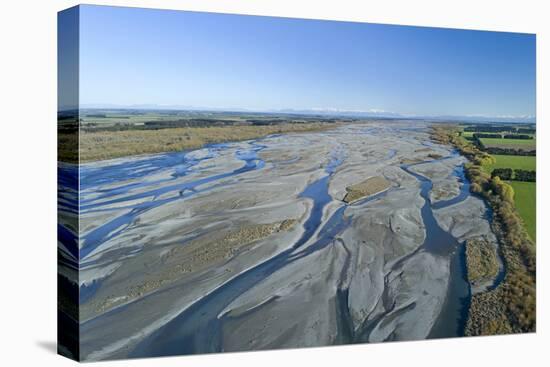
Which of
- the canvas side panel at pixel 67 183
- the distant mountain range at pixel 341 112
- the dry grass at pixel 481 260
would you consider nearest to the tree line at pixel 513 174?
the distant mountain range at pixel 341 112

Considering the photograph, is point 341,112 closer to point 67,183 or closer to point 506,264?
point 506,264

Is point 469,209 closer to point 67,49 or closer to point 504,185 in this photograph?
point 504,185

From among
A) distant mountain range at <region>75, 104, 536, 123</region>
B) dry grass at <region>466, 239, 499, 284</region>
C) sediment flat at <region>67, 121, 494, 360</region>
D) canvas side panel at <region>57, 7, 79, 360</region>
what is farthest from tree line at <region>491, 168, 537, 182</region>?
canvas side panel at <region>57, 7, 79, 360</region>

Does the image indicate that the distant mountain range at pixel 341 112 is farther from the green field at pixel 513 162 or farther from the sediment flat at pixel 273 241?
the green field at pixel 513 162

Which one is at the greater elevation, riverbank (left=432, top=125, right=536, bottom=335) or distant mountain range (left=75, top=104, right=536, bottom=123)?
distant mountain range (left=75, top=104, right=536, bottom=123)

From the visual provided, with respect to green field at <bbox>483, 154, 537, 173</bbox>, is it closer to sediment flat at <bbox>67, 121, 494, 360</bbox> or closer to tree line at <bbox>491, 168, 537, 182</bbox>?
tree line at <bbox>491, 168, 537, 182</bbox>

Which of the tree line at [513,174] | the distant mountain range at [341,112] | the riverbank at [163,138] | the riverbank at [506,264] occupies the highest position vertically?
the distant mountain range at [341,112]
